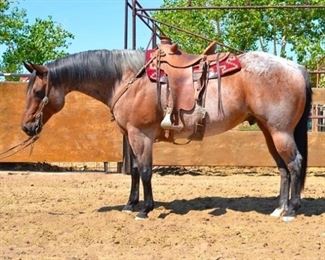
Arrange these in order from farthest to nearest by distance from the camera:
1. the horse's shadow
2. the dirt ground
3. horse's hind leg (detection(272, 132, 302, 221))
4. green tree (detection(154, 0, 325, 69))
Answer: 1. green tree (detection(154, 0, 325, 69))
2. the horse's shadow
3. horse's hind leg (detection(272, 132, 302, 221))
4. the dirt ground

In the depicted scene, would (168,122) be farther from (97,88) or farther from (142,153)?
(97,88)

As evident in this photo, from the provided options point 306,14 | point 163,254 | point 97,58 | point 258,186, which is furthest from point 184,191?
point 306,14

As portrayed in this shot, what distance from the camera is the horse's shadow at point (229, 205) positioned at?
6.16 meters

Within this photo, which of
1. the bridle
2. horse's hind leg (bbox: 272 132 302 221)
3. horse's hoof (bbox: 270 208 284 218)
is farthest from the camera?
the bridle

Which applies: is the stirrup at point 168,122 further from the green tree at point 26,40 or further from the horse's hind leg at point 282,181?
the green tree at point 26,40

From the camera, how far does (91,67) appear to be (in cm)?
611

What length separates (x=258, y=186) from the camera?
8117 mm

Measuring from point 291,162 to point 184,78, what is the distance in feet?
4.58

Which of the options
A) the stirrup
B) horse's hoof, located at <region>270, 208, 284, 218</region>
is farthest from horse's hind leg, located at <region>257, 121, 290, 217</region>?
the stirrup

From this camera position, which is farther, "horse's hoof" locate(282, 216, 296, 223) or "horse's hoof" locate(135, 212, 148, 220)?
"horse's hoof" locate(135, 212, 148, 220)

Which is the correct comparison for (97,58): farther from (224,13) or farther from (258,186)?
(224,13)

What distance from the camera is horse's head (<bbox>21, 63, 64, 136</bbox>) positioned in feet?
19.9

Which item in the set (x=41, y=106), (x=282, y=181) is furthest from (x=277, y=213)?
(x=41, y=106)

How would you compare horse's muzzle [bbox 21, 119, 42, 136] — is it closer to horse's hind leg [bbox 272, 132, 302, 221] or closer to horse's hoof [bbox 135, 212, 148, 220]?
horse's hoof [bbox 135, 212, 148, 220]
